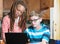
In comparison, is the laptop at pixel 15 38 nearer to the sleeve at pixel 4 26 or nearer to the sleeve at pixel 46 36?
the sleeve at pixel 4 26

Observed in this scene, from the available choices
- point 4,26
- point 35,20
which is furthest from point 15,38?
point 35,20

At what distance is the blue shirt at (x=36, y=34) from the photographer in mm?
1496

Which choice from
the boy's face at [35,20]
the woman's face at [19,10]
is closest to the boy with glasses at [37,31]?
the boy's face at [35,20]

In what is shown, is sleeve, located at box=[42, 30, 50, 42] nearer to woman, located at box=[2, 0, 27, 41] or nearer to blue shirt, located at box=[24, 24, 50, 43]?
blue shirt, located at box=[24, 24, 50, 43]

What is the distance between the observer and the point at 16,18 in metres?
1.52

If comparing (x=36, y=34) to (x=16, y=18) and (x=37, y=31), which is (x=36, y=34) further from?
(x=16, y=18)

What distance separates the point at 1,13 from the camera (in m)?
1.47

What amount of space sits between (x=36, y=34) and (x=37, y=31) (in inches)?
1.4

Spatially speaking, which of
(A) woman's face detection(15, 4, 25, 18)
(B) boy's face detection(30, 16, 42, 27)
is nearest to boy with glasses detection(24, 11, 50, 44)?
(B) boy's face detection(30, 16, 42, 27)

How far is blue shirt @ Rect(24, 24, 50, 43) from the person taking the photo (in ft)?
4.91

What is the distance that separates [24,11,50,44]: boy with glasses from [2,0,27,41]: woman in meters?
0.09

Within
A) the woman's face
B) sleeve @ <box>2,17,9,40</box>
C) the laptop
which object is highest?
the woman's face

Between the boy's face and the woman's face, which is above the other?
the woman's face

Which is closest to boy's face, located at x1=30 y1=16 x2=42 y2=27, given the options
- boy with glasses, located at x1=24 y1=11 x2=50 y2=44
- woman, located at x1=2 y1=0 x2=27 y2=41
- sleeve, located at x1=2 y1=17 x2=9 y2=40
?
boy with glasses, located at x1=24 y1=11 x2=50 y2=44
